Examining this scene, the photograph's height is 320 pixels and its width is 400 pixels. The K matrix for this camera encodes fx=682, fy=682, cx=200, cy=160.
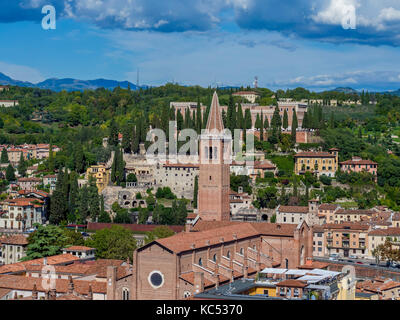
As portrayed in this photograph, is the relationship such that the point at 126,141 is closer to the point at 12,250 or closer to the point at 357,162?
the point at 357,162

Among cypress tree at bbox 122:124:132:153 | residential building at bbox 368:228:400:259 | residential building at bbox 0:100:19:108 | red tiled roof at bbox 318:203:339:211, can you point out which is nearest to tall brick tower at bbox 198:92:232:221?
residential building at bbox 368:228:400:259

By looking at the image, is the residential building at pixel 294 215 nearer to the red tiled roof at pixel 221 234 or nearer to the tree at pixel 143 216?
the tree at pixel 143 216

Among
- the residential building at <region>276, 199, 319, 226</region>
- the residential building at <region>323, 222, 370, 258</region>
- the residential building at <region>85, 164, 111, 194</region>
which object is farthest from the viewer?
the residential building at <region>85, 164, 111, 194</region>

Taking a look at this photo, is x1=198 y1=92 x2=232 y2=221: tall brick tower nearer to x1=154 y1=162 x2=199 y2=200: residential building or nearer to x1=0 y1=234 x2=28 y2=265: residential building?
x1=0 y1=234 x2=28 y2=265: residential building

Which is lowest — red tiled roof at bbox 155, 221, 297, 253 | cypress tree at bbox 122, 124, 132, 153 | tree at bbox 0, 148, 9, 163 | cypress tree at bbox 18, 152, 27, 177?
red tiled roof at bbox 155, 221, 297, 253

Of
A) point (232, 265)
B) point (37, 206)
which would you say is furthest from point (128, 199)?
point (232, 265)
